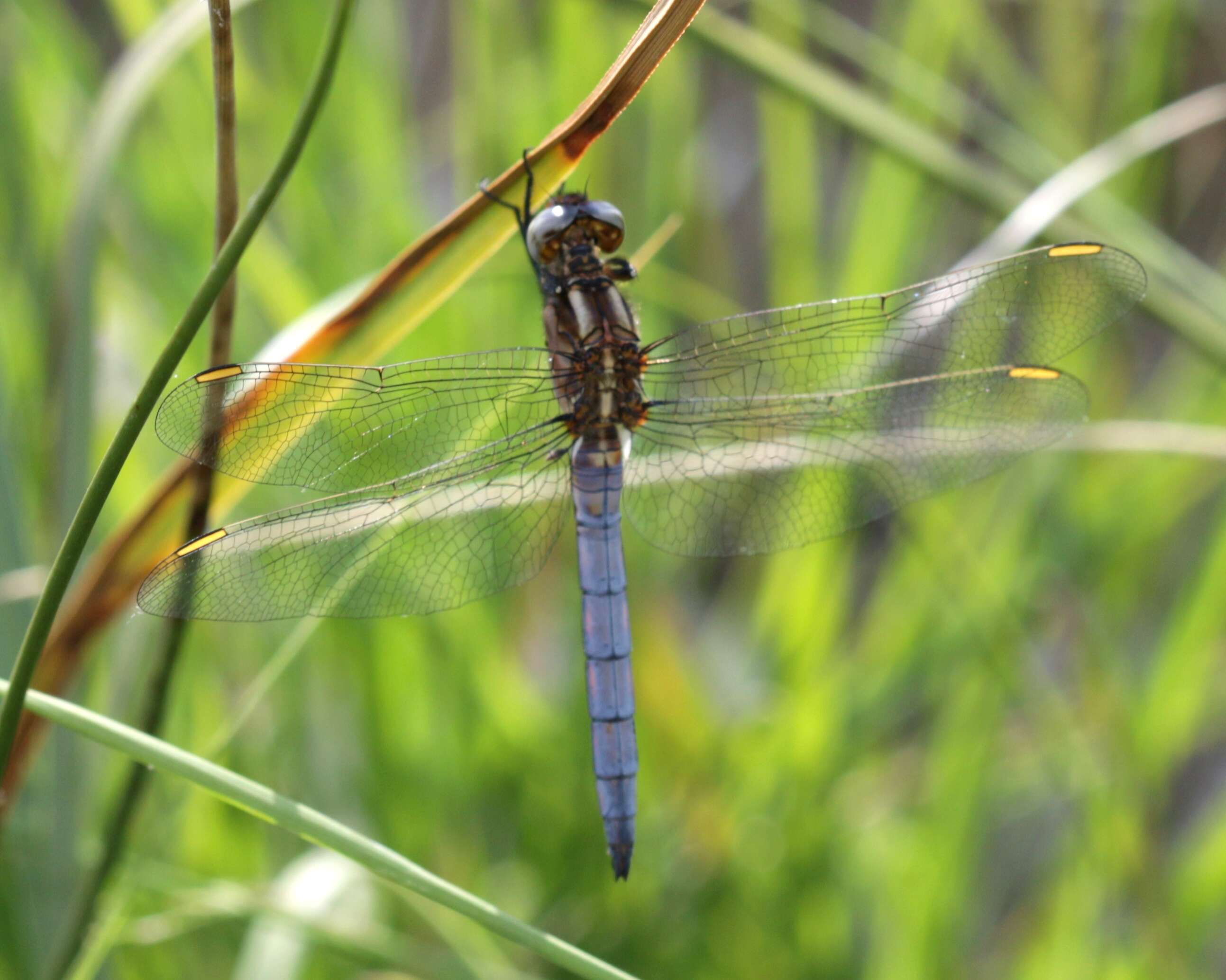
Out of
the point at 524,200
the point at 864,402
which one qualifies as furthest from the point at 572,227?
the point at 864,402

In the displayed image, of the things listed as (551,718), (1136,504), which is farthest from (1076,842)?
(551,718)

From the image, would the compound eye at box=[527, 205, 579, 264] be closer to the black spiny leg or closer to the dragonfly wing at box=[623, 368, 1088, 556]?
the black spiny leg

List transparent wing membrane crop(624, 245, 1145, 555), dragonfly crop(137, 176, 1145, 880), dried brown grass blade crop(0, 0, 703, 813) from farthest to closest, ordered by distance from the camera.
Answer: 1. transparent wing membrane crop(624, 245, 1145, 555)
2. dragonfly crop(137, 176, 1145, 880)
3. dried brown grass blade crop(0, 0, 703, 813)

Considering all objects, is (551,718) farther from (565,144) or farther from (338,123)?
(565,144)

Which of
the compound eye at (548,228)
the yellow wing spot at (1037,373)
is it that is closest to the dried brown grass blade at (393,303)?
the compound eye at (548,228)

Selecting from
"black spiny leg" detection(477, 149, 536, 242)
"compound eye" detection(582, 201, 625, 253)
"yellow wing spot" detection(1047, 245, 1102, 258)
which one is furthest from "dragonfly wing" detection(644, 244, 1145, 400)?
"black spiny leg" detection(477, 149, 536, 242)
